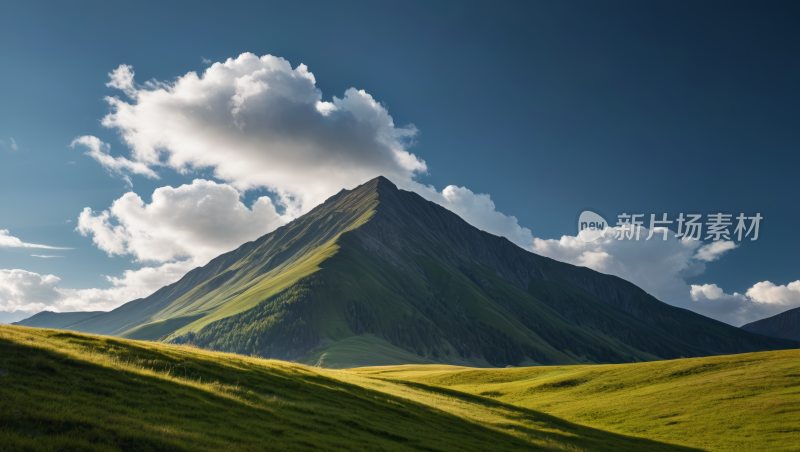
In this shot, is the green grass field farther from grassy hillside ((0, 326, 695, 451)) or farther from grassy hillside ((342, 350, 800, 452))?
grassy hillside ((342, 350, 800, 452))

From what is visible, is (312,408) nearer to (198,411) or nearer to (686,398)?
(198,411)

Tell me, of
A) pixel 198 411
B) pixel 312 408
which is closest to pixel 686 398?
pixel 312 408

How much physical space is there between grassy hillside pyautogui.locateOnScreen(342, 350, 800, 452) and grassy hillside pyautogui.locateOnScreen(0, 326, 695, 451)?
591 cm

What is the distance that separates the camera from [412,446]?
66.2 feet

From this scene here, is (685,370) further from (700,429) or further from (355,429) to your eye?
(355,429)

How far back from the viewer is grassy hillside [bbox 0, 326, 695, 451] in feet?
41.0

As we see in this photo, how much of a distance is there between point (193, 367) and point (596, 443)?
28020mm

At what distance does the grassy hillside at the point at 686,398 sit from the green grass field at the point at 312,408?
17 cm

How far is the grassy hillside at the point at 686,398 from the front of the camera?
106 feet

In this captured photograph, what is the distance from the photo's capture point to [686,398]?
1634 inches

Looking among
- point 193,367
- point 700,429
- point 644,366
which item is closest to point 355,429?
point 193,367

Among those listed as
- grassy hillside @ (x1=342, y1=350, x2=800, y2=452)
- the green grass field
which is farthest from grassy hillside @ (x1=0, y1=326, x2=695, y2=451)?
grassy hillside @ (x1=342, y1=350, x2=800, y2=452)

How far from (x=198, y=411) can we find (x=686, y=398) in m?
45.4

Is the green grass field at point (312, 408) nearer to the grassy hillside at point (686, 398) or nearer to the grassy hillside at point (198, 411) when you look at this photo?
the grassy hillside at point (198, 411)
